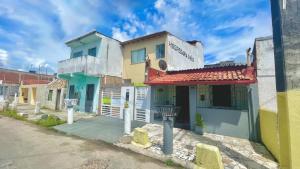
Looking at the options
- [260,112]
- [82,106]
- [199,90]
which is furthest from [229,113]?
[82,106]

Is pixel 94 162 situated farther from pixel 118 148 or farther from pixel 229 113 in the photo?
pixel 229 113

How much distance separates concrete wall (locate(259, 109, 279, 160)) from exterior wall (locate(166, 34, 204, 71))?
8813mm

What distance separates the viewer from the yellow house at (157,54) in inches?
598

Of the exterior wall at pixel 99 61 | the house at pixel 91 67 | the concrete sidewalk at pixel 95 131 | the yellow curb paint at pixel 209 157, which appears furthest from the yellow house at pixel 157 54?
the yellow curb paint at pixel 209 157

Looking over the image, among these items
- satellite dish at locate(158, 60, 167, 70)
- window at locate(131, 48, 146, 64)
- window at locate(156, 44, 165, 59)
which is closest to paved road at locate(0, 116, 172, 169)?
satellite dish at locate(158, 60, 167, 70)

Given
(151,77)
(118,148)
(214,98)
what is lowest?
(118,148)

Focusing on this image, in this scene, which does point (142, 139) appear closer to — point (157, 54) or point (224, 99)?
point (224, 99)

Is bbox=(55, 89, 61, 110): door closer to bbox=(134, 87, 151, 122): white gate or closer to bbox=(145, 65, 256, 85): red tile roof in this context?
bbox=(134, 87, 151, 122): white gate

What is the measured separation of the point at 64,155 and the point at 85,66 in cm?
1099

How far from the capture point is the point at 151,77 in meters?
11.7

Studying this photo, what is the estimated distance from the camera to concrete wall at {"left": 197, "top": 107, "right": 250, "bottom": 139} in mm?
8416

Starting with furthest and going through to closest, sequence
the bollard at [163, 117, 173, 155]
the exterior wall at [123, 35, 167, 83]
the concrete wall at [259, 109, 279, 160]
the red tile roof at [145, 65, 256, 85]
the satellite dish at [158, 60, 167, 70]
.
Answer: the exterior wall at [123, 35, 167, 83] → the satellite dish at [158, 60, 167, 70] → the red tile roof at [145, 65, 256, 85] → the bollard at [163, 117, 173, 155] → the concrete wall at [259, 109, 279, 160]

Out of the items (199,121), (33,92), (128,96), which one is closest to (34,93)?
(33,92)

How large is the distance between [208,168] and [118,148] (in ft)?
12.3
